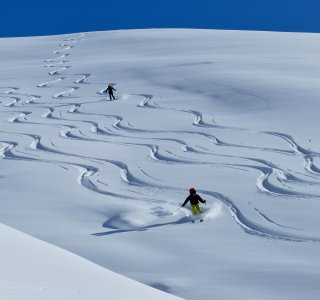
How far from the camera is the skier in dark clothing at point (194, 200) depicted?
1014 centimetres

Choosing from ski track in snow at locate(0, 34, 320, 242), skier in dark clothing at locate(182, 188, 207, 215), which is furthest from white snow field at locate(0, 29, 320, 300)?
skier in dark clothing at locate(182, 188, 207, 215)

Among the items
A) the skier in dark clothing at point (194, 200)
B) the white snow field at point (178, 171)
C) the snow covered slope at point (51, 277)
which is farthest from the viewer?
the skier in dark clothing at point (194, 200)

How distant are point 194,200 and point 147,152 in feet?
16.9

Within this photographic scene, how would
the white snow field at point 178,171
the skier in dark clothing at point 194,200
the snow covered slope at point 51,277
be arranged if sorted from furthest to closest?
1. the skier in dark clothing at point 194,200
2. the white snow field at point 178,171
3. the snow covered slope at point 51,277

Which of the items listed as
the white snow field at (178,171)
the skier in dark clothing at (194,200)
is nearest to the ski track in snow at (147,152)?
the white snow field at (178,171)

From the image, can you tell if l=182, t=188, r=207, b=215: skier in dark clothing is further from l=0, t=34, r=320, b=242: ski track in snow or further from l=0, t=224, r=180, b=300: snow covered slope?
l=0, t=224, r=180, b=300: snow covered slope

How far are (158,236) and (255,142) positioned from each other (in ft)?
21.6

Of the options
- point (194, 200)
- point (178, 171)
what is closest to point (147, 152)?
point (178, 171)

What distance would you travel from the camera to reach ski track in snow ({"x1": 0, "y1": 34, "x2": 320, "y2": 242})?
1114cm

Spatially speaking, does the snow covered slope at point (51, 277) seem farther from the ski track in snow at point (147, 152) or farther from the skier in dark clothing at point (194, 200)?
the skier in dark clothing at point (194, 200)

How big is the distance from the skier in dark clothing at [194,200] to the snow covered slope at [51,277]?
3.90m

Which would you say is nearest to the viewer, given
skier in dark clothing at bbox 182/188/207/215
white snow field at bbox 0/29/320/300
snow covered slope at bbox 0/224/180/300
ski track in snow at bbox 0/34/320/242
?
snow covered slope at bbox 0/224/180/300

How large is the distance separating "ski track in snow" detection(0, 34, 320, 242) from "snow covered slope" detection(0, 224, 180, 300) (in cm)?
345

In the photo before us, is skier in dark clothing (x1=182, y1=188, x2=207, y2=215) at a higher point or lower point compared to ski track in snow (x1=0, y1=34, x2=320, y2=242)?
lower
